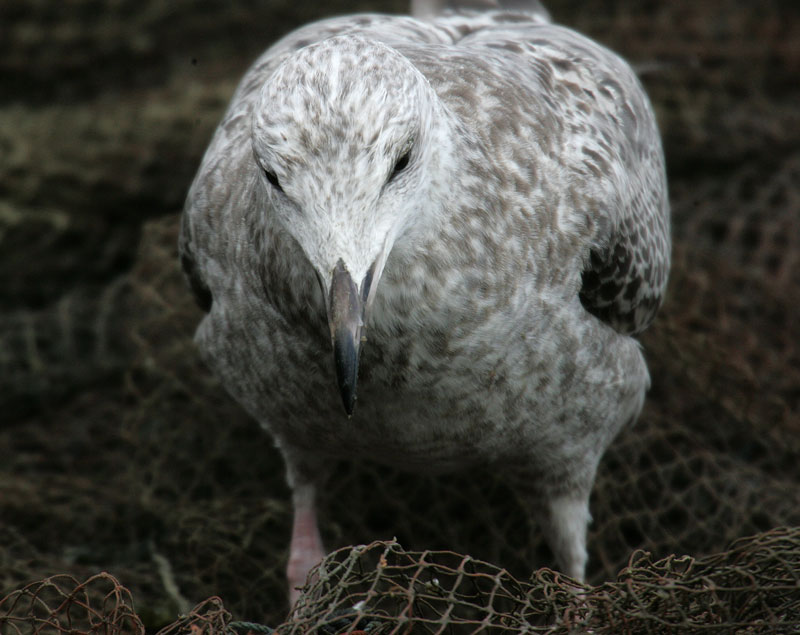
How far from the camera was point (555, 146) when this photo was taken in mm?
3438

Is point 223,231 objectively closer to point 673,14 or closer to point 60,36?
point 60,36

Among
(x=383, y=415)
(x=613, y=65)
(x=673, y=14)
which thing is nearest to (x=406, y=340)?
(x=383, y=415)

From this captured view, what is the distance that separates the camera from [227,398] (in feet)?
16.0

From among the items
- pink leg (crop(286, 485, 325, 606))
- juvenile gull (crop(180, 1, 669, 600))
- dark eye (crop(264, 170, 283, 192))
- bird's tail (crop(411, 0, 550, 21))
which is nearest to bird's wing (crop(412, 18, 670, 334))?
juvenile gull (crop(180, 1, 669, 600))

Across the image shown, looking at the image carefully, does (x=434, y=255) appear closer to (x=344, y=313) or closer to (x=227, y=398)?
(x=344, y=313)

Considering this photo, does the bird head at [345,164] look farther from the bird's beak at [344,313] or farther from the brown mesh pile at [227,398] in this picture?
the brown mesh pile at [227,398]

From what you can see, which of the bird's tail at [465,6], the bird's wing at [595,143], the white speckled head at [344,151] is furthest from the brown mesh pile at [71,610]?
the bird's tail at [465,6]

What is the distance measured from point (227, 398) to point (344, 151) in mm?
2582

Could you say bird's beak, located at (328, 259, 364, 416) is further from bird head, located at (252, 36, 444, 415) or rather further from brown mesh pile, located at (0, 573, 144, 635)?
Result: brown mesh pile, located at (0, 573, 144, 635)

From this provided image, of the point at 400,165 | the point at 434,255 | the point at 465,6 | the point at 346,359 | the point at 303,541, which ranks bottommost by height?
the point at 303,541

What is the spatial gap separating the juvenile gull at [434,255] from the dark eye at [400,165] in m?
0.01

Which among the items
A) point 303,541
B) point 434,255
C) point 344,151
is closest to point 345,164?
point 344,151

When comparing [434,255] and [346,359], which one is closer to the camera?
[346,359]

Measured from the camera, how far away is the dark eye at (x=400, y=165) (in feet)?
8.57
